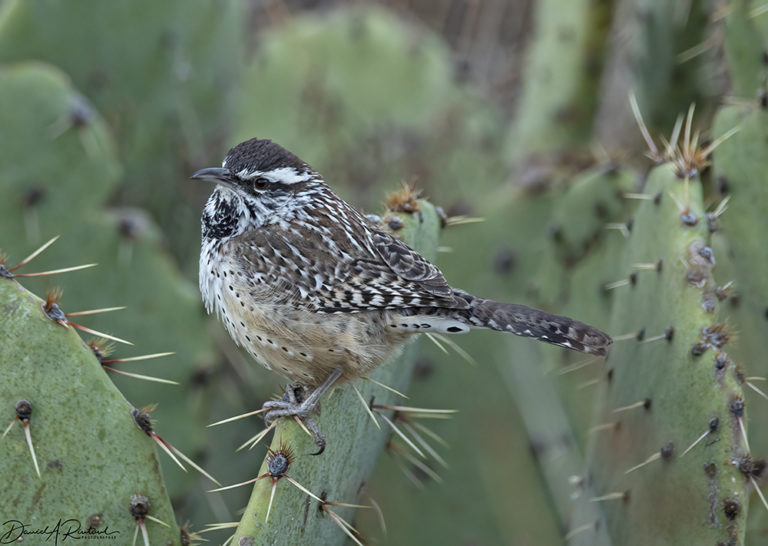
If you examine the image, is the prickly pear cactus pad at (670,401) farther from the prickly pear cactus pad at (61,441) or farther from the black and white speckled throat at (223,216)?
the prickly pear cactus pad at (61,441)

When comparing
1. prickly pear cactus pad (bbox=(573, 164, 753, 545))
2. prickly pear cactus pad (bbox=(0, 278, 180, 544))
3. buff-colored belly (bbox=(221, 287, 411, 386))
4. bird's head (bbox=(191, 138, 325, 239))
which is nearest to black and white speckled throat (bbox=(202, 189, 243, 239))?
bird's head (bbox=(191, 138, 325, 239))

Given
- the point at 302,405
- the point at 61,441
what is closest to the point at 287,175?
the point at 302,405

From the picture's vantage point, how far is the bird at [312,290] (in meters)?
1.85

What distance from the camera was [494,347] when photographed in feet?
8.83

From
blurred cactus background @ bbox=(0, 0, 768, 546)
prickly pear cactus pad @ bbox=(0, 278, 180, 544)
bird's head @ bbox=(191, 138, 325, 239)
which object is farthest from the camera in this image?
bird's head @ bbox=(191, 138, 325, 239)

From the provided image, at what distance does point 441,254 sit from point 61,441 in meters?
1.53

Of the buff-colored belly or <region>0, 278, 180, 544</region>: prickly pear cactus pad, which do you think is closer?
<region>0, 278, 180, 544</region>: prickly pear cactus pad

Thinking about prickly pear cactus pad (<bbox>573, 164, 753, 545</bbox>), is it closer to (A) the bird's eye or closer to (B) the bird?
(B) the bird

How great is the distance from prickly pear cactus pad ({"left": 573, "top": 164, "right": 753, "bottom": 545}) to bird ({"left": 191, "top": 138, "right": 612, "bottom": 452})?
0.63ft

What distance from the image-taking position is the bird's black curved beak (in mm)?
1938

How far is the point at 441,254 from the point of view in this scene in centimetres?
289

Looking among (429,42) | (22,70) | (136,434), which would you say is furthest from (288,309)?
(429,42)

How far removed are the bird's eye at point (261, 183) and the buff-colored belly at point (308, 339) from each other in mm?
262

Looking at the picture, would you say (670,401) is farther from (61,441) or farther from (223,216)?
(61,441)
